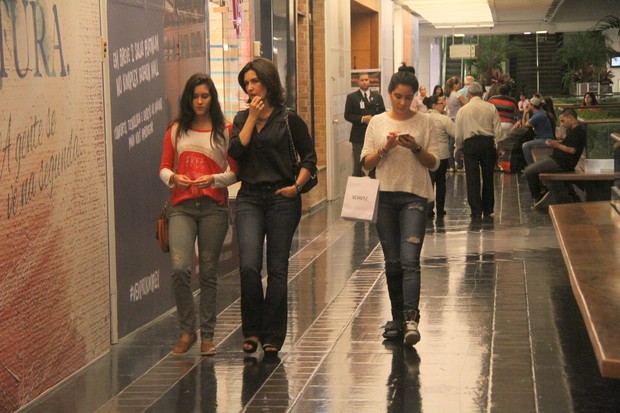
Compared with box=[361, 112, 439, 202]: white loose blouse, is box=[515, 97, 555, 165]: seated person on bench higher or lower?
lower

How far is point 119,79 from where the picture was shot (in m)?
7.16

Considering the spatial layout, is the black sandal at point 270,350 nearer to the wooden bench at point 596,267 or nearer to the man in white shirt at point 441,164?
the wooden bench at point 596,267

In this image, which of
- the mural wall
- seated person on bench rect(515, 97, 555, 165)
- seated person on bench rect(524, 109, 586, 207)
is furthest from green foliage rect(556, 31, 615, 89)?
the mural wall

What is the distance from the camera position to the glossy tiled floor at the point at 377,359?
5.68 meters

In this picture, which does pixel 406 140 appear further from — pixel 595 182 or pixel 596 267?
pixel 595 182

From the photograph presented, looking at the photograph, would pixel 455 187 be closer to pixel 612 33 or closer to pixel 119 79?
pixel 119 79

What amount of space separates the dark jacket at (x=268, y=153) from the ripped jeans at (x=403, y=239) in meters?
0.60

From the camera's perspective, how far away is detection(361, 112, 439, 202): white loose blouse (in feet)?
22.5

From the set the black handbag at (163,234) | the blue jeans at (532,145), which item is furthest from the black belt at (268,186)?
the blue jeans at (532,145)

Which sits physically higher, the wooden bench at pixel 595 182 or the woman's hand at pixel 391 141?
the woman's hand at pixel 391 141

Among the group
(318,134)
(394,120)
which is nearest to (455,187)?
(318,134)

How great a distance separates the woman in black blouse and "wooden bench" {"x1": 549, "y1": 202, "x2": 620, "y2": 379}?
64.2 inches

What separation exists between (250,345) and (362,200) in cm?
109

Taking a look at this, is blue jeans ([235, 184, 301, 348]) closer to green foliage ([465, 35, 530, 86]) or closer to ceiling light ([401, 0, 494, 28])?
ceiling light ([401, 0, 494, 28])
